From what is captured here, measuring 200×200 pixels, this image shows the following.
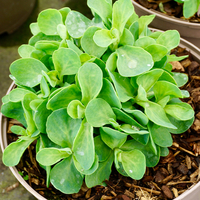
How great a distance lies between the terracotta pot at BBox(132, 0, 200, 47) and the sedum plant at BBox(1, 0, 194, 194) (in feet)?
1.18

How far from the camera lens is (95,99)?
0.52m

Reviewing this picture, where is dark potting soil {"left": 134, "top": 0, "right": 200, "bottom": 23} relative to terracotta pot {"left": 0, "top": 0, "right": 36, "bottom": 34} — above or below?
above

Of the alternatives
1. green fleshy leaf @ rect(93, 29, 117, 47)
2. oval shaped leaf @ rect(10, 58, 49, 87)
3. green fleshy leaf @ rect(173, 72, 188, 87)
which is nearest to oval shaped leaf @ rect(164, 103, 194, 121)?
green fleshy leaf @ rect(173, 72, 188, 87)

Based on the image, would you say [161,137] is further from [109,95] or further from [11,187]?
[11,187]

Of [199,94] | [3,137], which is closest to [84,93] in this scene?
[3,137]

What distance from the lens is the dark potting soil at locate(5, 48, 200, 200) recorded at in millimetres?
692

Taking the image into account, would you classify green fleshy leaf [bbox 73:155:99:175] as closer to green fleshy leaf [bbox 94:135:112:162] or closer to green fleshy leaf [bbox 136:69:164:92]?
green fleshy leaf [bbox 94:135:112:162]

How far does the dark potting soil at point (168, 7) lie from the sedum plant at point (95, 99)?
0.47m

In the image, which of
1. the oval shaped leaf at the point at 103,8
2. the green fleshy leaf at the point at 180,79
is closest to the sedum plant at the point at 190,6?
the green fleshy leaf at the point at 180,79

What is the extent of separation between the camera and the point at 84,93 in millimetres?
528

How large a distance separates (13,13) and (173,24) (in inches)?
36.2

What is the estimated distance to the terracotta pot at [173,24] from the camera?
0.97 m

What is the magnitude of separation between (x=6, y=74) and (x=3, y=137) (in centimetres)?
79

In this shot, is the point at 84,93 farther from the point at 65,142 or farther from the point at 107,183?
the point at 107,183
